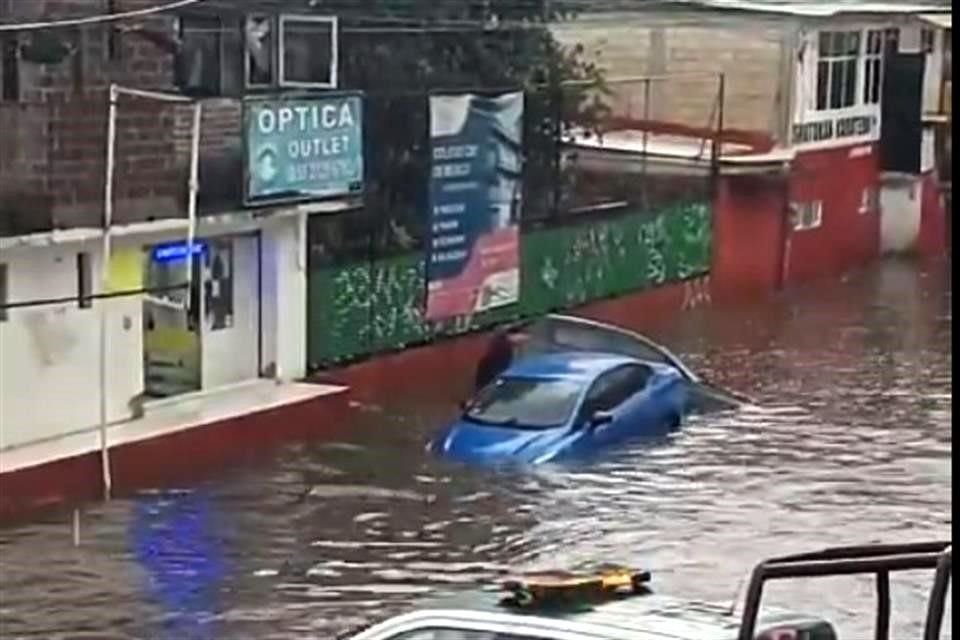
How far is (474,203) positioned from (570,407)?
3.44 m

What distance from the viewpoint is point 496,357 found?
12641mm

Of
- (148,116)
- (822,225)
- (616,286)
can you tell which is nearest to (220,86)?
(148,116)

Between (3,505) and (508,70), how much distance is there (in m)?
6.36

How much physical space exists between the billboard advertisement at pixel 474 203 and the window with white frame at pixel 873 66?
612cm

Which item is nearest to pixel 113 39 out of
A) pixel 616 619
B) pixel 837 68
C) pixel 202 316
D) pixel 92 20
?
pixel 92 20

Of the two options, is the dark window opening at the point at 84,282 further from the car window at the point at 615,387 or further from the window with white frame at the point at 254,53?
the car window at the point at 615,387

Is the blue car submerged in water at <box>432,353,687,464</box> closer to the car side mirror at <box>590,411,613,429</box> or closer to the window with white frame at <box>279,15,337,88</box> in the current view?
the car side mirror at <box>590,411,613,429</box>

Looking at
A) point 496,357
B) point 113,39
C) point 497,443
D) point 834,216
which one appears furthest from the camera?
point 834,216

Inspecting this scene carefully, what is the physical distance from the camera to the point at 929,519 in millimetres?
8344

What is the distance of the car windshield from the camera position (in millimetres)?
10219

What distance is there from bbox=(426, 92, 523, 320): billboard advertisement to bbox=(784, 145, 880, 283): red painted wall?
166 inches

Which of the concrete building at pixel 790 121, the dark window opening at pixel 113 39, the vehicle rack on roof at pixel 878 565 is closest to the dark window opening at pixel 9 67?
the dark window opening at pixel 113 39

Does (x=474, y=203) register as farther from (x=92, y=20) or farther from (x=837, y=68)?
(x=837, y=68)

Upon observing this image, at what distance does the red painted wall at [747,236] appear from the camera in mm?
16547
